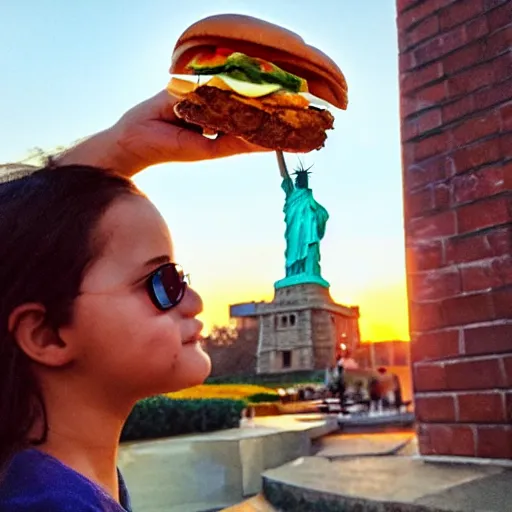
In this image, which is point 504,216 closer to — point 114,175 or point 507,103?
point 507,103

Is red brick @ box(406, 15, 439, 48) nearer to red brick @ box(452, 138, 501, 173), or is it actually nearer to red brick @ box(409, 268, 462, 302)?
red brick @ box(452, 138, 501, 173)

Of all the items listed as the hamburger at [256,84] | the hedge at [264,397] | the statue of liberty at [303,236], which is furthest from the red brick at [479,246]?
the statue of liberty at [303,236]

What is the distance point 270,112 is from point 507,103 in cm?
Result: 167

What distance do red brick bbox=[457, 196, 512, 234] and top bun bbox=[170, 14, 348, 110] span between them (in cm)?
137

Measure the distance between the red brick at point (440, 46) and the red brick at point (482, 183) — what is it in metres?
0.62

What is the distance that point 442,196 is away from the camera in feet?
9.14

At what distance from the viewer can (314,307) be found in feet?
113

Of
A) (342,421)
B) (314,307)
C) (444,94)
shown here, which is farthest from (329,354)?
(444,94)

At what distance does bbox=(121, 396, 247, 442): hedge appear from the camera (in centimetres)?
572

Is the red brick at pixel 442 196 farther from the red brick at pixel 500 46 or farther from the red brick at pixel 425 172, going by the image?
the red brick at pixel 500 46

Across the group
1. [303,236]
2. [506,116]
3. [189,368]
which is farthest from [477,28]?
[303,236]

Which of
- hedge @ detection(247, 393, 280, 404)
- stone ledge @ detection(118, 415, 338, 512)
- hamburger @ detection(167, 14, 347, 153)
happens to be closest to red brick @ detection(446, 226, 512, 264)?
hamburger @ detection(167, 14, 347, 153)

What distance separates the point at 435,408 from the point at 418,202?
0.92 meters

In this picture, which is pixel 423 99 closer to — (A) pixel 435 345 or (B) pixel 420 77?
(B) pixel 420 77
